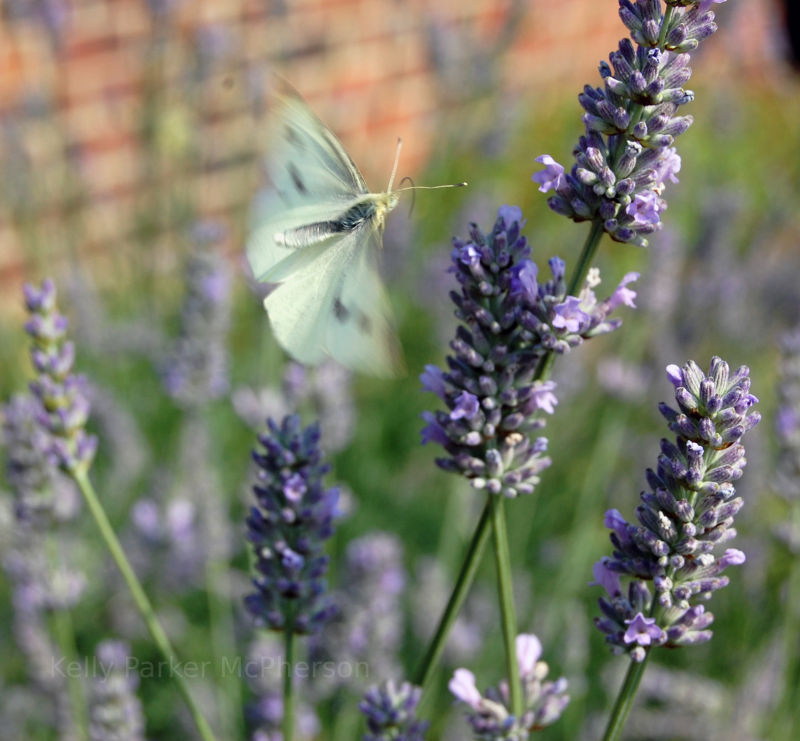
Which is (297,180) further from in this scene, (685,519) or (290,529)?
(685,519)

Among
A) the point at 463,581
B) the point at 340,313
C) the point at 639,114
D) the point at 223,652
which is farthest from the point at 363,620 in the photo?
the point at 639,114

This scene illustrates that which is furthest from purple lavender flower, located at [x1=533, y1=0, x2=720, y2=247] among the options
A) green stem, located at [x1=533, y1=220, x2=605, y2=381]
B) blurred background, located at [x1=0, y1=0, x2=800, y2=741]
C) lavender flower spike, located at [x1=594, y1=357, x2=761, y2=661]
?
blurred background, located at [x1=0, y1=0, x2=800, y2=741]

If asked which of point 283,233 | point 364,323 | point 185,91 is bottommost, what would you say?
point 364,323

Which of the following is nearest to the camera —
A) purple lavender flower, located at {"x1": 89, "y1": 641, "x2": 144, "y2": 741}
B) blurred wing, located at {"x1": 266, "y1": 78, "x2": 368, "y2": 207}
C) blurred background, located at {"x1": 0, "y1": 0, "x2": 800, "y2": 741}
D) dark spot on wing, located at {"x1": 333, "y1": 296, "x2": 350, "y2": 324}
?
dark spot on wing, located at {"x1": 333, "y1": 296, "x2": 350, "y2": 324}

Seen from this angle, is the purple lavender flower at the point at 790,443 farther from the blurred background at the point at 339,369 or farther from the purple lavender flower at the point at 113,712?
the purple lavender flower at the point at 113,712

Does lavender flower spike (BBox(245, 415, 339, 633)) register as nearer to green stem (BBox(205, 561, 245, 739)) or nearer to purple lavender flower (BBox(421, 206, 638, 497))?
purple lavender flower (BBox(421, 206, 638, 497))

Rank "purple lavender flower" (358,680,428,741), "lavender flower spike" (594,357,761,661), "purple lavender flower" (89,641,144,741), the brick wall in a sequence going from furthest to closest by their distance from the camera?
the brick wall → "purple lavender flower" (89,641,144,741) → "purple lavender flower" (358,680,428,741) → "lavender flower spike" (594,357,761,661)

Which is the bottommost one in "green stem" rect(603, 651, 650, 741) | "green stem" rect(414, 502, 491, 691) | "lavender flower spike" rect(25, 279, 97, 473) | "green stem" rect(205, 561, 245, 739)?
"green stem" rect(205, 561, 245, 739)
